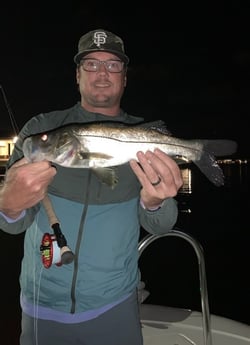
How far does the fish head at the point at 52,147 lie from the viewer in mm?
2689

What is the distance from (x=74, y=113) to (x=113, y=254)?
124 centimetres

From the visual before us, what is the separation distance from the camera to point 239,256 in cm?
1426

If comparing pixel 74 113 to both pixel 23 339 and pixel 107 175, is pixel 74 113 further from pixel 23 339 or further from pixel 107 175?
pixel 23 339

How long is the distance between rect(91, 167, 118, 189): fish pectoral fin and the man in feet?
0.33

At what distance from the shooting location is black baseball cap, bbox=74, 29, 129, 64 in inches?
125

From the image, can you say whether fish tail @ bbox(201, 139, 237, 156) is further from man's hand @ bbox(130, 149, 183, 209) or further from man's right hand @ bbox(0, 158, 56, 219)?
man's right hand @ bbox(0, 158, 56, 219)

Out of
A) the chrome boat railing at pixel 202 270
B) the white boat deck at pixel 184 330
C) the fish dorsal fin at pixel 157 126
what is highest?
the fish dorsal fin at pixel 157 126

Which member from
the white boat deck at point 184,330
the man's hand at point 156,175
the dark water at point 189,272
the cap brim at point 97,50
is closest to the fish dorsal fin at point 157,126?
the man's hand at point 156,175

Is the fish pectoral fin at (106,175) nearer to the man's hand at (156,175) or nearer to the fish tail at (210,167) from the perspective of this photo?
the man's hand at (156,175)

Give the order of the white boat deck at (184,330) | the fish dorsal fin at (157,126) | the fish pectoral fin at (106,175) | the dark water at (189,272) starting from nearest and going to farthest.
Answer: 1. the fish pectoral fin at (106,175)
2. the fish dorsal fin at (157,126)
3. the white boat deck at (184,330)
4. the dark water at (189,272)

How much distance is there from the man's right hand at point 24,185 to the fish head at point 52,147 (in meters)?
0.10

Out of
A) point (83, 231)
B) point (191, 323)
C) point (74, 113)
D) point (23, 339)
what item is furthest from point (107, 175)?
point (191, 323)

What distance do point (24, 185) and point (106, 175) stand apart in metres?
0.60

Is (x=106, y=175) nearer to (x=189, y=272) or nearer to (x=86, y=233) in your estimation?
(x=86, y=233)
